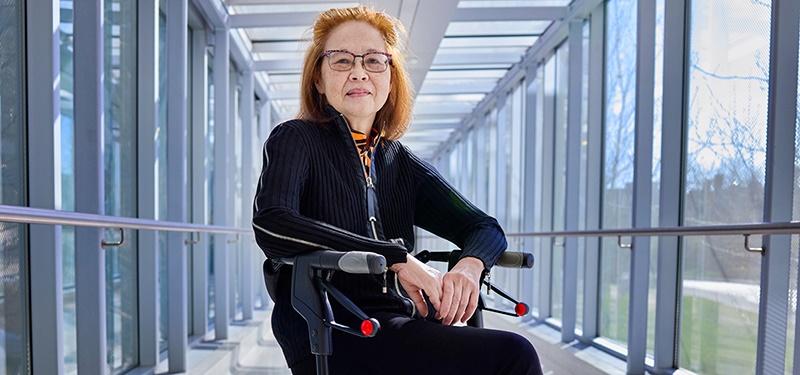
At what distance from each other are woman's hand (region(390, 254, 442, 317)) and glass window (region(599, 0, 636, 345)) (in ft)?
12.1

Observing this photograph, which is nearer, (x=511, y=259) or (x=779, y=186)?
(x=511, y=259)

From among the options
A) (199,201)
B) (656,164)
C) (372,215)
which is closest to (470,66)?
(199,201)

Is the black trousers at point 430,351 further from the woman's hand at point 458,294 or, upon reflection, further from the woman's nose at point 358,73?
the woman's nose at point 358,73

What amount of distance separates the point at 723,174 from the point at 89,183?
9.54ft

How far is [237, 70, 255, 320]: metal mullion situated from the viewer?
23.4 feet

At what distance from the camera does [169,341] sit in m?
3.88

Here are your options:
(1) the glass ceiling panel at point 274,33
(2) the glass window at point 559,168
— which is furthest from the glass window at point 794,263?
(1) the glass ceiling panel at point 274,33

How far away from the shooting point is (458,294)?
1.18m

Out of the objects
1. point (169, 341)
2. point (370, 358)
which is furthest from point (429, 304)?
point (169, 341)

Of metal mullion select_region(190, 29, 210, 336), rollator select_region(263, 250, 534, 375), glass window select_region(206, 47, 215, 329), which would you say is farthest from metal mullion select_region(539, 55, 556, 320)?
rollator select_region(263, 250, 534, 375)

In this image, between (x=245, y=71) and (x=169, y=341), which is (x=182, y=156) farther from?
(x=245, y=71)

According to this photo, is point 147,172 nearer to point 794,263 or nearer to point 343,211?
point 343,211

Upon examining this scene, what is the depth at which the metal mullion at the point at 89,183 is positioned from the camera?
2570mm

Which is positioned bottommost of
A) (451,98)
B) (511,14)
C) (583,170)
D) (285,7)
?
(583,170)
